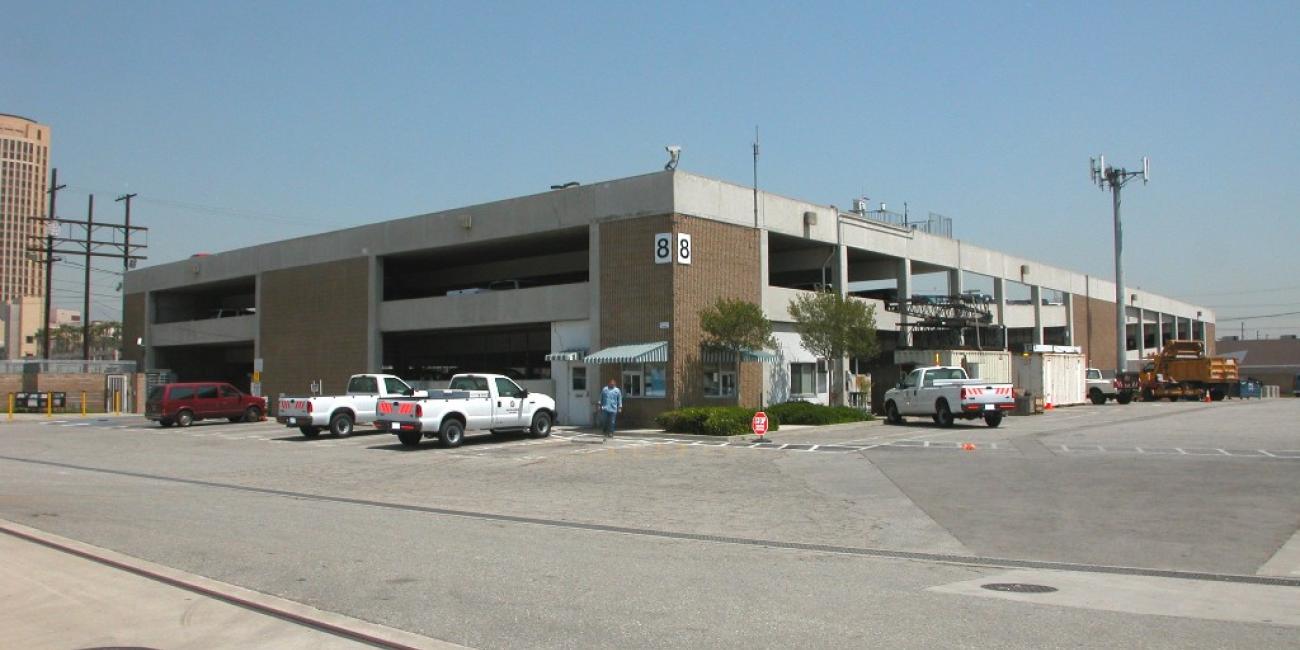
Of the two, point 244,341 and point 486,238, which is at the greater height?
point 486,238

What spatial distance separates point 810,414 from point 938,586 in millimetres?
23960

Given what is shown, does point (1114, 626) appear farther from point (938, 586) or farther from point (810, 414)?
point (810, 414)

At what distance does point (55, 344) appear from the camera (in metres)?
142

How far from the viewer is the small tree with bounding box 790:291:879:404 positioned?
34031 mm

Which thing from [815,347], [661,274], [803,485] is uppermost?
[661,274]

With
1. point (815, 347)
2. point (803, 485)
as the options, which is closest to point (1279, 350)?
point (815, 347)

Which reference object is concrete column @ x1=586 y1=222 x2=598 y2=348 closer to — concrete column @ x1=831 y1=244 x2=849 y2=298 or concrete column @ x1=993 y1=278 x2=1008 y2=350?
concrete column @ x1=831 y1=244 x2=849 y2=298

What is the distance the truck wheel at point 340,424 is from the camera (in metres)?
31.4

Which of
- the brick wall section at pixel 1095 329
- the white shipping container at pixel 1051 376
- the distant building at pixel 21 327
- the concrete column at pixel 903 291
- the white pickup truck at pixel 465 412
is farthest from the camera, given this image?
the distant building at pixel 21 327


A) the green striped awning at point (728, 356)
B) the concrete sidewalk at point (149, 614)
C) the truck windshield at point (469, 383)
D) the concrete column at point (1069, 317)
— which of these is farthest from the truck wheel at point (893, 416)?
the concrete column at point (1069, 317)

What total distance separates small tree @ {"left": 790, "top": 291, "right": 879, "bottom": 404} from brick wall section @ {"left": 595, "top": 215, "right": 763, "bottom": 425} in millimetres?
2095

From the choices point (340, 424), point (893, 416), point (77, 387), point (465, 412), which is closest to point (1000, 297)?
point (893, 416)

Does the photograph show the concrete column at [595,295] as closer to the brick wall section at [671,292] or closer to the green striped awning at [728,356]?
the brick wall section at [671,292]

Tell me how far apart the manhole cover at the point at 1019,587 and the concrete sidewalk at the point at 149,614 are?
16.8 feet
